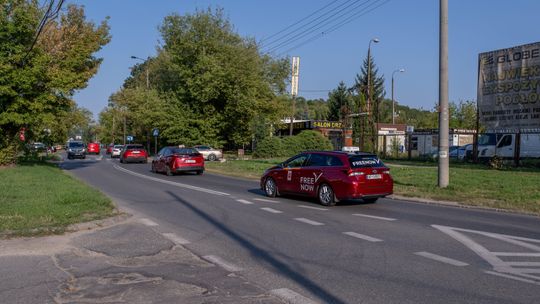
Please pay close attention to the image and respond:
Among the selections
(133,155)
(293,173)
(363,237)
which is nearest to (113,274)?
(363,237)

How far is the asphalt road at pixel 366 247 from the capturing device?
5914 millimetres

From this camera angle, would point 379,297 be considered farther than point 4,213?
No

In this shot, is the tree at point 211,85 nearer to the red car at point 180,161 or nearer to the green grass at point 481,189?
the red car at point 180,161

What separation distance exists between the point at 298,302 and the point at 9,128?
24.8m

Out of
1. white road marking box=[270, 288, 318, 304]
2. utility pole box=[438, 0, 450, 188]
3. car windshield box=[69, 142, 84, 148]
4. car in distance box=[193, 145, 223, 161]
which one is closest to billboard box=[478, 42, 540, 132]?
utility pole box=[438, 0, 450, 188]

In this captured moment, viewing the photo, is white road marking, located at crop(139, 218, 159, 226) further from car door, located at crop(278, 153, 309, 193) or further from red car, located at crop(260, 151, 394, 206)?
car door, located at crop(278, 153, 309, 193)

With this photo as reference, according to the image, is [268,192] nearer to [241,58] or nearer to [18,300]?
[18,300]

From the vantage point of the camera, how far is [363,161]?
13.9 meters

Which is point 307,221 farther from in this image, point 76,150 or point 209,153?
point 76,150

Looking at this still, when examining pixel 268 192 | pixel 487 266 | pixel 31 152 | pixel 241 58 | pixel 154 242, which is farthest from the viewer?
pixel 241 58

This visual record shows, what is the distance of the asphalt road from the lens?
5.91 meters

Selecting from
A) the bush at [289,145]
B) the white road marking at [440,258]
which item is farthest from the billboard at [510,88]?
the bush at [289,145]

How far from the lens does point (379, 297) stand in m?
5.59

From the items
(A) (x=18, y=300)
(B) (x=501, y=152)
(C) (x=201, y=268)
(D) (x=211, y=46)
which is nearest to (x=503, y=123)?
(B) (x=501, y=152)
